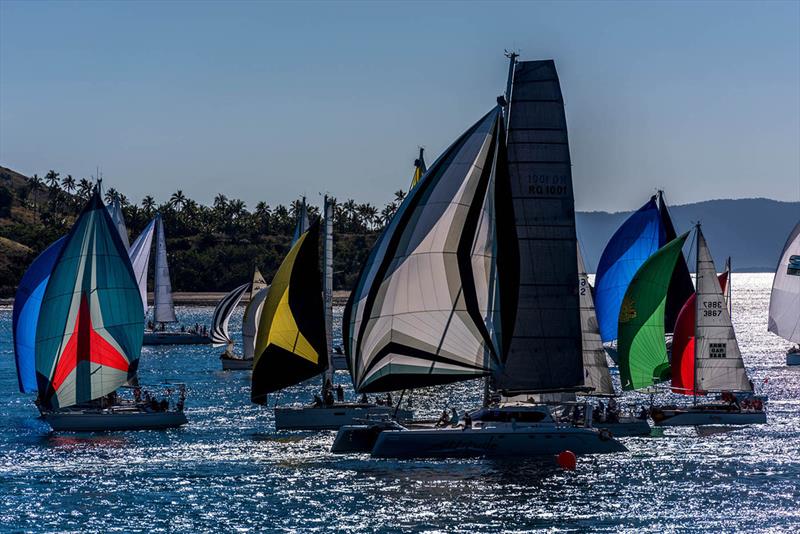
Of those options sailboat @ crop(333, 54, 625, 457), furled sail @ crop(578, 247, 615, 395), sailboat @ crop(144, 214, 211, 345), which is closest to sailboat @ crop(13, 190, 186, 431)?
sailboat @ crop(333, 54, 625, 457)

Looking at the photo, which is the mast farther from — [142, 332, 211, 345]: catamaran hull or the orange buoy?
[142, 332, 211, 345]: catamaran hull

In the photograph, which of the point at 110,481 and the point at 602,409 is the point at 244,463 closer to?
the point at 110,481

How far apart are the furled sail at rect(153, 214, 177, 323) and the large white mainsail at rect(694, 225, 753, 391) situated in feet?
210

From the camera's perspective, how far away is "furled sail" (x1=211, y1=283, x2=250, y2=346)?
108m

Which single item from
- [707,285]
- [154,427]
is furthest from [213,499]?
[707,285]

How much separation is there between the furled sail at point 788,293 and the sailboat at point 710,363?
107 feet

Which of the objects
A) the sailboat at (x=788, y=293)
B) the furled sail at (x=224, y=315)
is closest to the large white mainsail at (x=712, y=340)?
the sailboat at (x=788, y=293)

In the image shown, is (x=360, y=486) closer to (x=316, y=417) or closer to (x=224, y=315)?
(x=316, y=417)

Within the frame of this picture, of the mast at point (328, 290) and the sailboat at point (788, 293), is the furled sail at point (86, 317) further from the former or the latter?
the sailboat at point (788, 293)

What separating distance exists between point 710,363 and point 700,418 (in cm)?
259

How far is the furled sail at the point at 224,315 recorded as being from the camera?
4237 inches

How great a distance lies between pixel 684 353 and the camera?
64062mm

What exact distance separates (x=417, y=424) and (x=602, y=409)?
11151 mm

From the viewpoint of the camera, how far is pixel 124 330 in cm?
6059
